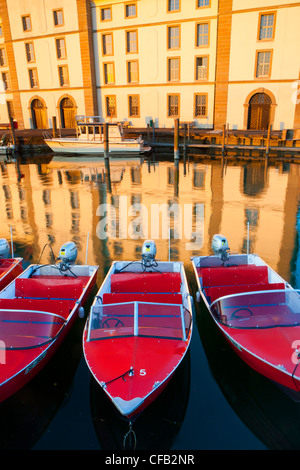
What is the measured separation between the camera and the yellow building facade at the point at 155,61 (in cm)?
3136

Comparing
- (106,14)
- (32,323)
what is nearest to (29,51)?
(106,14)

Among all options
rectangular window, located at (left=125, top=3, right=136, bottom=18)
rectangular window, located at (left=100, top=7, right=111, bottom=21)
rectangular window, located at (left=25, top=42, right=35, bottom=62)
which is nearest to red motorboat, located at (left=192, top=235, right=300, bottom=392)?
rectangular window, located at (left=125, top=3, right=136, bottom=18)

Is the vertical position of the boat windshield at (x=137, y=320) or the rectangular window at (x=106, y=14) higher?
the rectangular window at (x=106, y=14)

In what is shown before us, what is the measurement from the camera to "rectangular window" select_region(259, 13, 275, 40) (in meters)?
30.4

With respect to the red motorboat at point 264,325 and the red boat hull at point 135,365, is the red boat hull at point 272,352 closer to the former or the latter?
the red motorboat at point 264,325

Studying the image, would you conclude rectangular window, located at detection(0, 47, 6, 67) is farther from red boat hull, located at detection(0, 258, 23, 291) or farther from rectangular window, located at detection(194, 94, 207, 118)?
red boat hull, located at detection(0, 258, 23, 291)

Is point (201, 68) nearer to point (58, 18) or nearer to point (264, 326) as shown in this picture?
point (58, 18)

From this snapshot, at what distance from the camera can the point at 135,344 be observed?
5.55 meters

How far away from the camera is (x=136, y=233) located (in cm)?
1263

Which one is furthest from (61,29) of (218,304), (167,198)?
(218,304)

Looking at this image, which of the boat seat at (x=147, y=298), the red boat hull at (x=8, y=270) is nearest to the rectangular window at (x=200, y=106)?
the red boat hull at (x=8, y=270)
